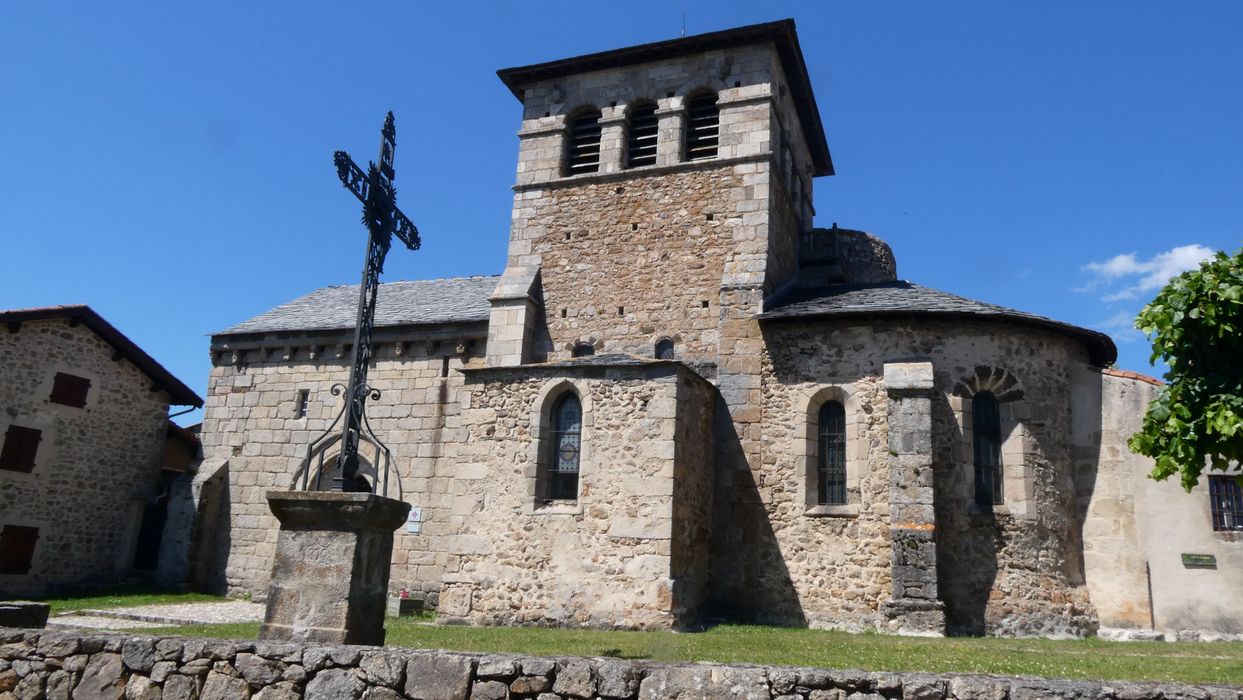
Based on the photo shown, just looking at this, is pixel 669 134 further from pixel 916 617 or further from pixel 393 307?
pixel 916 617

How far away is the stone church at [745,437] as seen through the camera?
13.2m

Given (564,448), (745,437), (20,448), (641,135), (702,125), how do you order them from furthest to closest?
(20,448) → (641,135) → (702,125) → (745,437) → (564,448)

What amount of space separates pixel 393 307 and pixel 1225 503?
A: 16.2 m

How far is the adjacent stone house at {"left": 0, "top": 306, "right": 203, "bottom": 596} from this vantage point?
18359 mm

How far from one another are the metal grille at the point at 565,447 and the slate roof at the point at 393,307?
3.98 meters

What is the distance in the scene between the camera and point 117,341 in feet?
67.0

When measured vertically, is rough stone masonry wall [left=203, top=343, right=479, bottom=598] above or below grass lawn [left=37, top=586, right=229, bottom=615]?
above

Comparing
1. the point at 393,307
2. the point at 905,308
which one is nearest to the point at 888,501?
the point at 905,308

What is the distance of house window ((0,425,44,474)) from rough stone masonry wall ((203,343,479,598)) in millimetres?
3335

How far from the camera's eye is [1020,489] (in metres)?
13.7

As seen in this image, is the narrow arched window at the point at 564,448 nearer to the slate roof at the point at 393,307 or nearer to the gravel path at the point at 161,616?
the slate roof at the point at 393,307

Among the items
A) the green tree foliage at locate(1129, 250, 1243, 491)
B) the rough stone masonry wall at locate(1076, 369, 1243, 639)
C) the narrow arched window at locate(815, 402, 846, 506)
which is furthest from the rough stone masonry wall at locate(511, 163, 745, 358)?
the green tree foliage at locate(1129, 250, 1243, 491)

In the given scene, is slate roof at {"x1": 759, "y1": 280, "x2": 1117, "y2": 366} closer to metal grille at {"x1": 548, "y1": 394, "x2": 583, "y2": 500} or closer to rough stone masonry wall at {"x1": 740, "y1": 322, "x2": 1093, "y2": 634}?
rough stone masonry wall at {"x1": 740, "y1": 322, "x2": 1093, "y2": 634}

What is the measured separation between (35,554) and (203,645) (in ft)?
52.4
